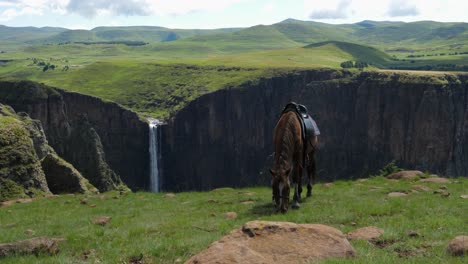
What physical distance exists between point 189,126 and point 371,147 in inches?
2816

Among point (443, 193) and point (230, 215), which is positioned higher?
point (230, 215)

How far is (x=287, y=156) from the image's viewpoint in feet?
73.7

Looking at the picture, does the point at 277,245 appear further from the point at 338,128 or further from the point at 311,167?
the point at 338,128

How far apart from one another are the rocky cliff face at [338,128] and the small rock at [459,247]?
536 feet

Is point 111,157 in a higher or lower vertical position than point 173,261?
lower

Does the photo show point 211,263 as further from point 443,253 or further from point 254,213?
point 254,213

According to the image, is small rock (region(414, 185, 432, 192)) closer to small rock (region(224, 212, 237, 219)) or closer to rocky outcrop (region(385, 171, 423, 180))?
rocky outcrop (region(385, 171, 423, 180))

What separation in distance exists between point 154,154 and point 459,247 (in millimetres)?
166128

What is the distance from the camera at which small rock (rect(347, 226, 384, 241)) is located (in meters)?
16.3

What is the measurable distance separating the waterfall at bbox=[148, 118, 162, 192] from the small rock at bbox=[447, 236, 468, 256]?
160 metres

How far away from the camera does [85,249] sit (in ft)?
54.2

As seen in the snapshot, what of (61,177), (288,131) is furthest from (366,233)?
(61,177)

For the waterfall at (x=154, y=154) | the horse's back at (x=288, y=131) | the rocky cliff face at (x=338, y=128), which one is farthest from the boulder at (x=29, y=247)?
the rocky cliff face at (x=338, y=128)

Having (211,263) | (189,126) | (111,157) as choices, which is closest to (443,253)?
(211,263)
